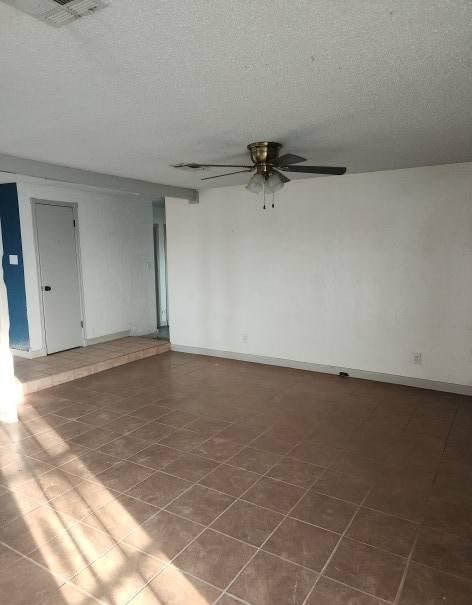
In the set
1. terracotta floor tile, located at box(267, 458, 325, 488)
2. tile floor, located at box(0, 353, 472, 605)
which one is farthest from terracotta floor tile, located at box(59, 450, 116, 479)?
terracotta floor tile, located at box(267, 458, 325, 488)

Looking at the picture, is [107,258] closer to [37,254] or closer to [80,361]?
[37,254]

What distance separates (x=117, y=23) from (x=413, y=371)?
4.38m

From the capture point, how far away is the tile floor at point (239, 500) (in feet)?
6.47

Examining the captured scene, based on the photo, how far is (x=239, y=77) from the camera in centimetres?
208

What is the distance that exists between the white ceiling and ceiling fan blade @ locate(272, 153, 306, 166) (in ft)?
0.58

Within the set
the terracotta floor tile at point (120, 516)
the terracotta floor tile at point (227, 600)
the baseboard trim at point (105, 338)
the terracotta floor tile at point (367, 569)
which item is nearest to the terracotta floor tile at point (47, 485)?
the terracotta floor tile at point (120, 516)

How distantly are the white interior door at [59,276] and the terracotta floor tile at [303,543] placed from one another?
179 inches

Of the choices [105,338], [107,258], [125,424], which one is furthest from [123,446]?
[107,258]

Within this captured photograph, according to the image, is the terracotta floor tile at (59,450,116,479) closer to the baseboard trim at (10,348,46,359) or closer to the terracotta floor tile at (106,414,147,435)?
the terracotta floor tile at (106,414,147,435)

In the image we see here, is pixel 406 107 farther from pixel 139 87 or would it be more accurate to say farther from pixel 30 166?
pixel 30 166

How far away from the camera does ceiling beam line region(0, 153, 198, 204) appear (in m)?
3.71

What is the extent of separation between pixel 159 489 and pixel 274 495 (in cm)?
75

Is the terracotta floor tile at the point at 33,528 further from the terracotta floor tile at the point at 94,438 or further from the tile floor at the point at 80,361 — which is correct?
the tile floor at the point at 80,361

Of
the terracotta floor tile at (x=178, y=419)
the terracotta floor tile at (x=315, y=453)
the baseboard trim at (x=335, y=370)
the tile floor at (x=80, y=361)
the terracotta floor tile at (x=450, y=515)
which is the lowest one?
the terracotta floor tile at (x=450, y=515)
